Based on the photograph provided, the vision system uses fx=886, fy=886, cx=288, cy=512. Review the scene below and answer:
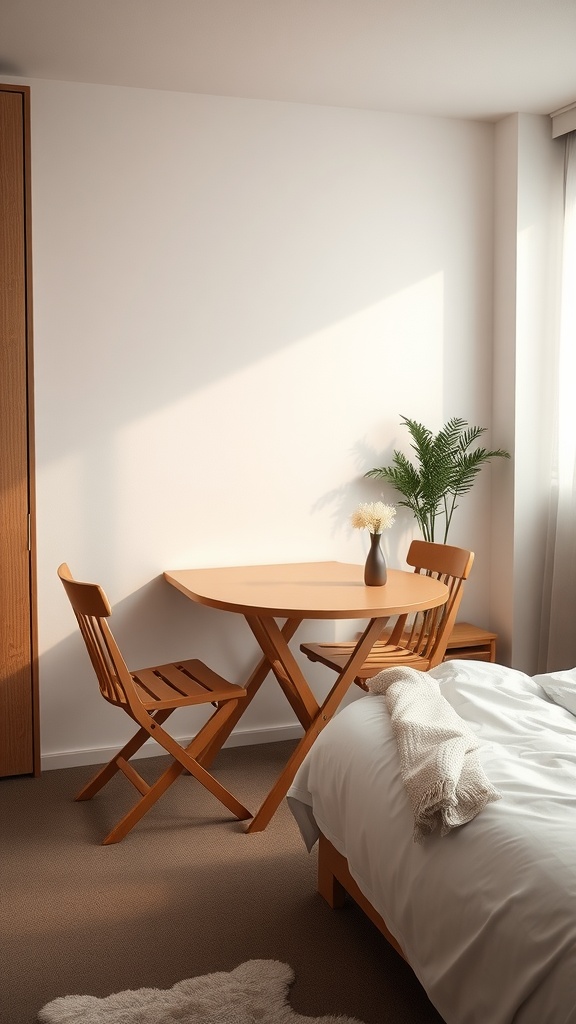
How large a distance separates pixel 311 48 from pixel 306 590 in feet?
7.12

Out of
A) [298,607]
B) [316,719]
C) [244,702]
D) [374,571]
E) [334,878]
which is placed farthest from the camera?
[244,702]

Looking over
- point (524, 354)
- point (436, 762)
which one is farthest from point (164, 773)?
point (524, 354)

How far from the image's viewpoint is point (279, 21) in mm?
3301

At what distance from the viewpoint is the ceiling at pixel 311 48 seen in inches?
126

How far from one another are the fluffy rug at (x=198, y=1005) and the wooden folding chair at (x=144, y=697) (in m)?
0.94

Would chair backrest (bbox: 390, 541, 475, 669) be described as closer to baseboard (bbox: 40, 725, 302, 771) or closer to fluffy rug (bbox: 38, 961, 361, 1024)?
baseboard (bbox: 40, 725, 302, 771)

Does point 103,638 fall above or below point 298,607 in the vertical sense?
below

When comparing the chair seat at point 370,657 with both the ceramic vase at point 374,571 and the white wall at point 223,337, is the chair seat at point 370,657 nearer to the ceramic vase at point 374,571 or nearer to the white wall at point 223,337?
the ceramic vase at point 374,571

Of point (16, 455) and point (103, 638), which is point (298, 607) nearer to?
point (103, 638)

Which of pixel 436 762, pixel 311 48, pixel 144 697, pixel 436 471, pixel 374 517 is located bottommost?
pixel 144 697

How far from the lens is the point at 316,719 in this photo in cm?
339

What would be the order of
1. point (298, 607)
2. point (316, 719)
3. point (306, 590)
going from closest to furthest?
point (298, 607)
point (316, 719)
point (306, 590)

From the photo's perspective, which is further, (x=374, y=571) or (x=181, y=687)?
(x=374, y=571)

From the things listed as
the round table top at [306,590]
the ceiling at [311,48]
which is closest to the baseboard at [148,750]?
the round table top at [306,590]
